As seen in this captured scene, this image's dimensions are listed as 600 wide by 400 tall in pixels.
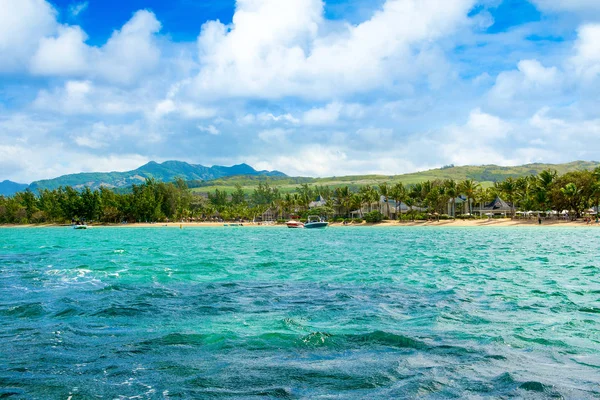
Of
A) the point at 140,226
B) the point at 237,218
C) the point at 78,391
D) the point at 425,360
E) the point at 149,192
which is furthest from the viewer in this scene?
the point at 237,218

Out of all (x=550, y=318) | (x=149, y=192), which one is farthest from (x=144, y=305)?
(x=149, y=192)

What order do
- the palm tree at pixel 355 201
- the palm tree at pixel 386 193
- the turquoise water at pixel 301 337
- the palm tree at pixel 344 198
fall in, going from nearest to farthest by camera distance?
the turquoise water at pixel 301 337 → the palm tree at pixel 386 193 → the palm tree at pixel 355 201 → the palm tree at pixel 344 198

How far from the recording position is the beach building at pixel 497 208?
5920 inches

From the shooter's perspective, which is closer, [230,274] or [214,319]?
[214,319]

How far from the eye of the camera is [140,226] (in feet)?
558

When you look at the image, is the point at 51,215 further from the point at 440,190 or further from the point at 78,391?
the point at 78,391

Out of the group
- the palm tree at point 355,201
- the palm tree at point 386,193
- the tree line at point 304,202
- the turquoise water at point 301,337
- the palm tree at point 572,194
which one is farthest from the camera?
the palm tree at point 355,201

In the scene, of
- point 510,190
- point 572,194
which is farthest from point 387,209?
point 572,194

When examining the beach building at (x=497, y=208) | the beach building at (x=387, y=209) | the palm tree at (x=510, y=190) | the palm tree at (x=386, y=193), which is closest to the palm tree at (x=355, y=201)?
the beach building at (x=387, y=209)

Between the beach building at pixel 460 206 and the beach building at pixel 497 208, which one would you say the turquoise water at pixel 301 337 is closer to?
the beach building at pixel 497 208

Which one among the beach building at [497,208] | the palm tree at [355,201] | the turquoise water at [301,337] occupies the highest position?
the palm tree at [355,201]

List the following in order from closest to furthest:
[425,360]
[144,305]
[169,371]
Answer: [169,371], [425,360], [144,305]

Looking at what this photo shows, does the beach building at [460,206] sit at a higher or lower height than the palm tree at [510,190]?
lower

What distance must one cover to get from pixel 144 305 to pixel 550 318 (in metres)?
14.7
